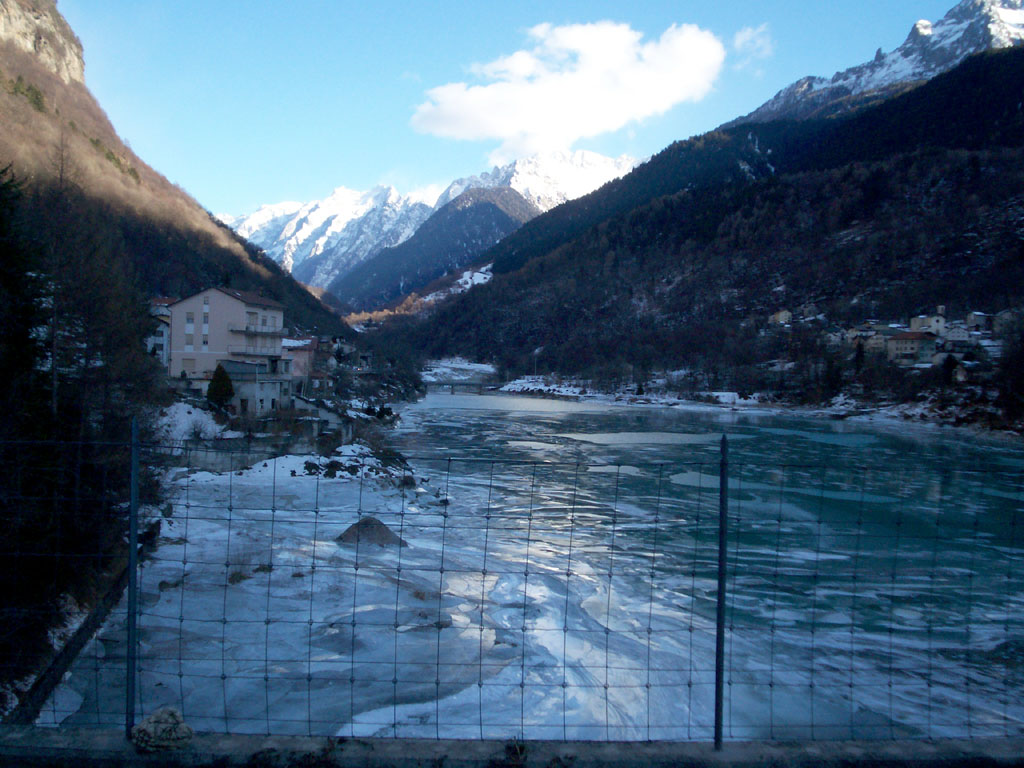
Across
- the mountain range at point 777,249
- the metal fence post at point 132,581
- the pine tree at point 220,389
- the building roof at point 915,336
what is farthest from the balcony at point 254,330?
the building roof at point 915,336

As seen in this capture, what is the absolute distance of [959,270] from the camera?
269ft

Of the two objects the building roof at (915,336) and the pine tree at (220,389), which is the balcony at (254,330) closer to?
the pine tree at (220,389)

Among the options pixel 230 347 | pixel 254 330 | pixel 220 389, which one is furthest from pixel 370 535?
pixel 254 330

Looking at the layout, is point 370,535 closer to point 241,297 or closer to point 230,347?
point 230,347

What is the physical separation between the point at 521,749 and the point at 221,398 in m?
28.4

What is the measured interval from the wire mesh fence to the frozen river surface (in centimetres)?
4

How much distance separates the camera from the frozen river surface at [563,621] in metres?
5.34

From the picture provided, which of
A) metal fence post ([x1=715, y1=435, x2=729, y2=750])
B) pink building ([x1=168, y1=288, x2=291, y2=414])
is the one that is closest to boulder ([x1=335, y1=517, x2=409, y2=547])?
metal fence post ([x1=715, y1=435, x2=729, y2=750])

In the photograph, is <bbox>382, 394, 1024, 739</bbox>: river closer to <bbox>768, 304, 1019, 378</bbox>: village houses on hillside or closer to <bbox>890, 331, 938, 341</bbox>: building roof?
<bbox>768, 304, 1019, 378</bbox>: village houses on hillside

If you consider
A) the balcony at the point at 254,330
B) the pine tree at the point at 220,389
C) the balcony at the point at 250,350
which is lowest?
the pine tree at the point at 220,389

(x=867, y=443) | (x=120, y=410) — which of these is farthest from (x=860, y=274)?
(x=120, y=410)

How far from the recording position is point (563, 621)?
327 inches

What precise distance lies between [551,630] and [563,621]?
1941 millimetres

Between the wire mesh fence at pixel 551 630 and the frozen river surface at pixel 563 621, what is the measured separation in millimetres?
36
